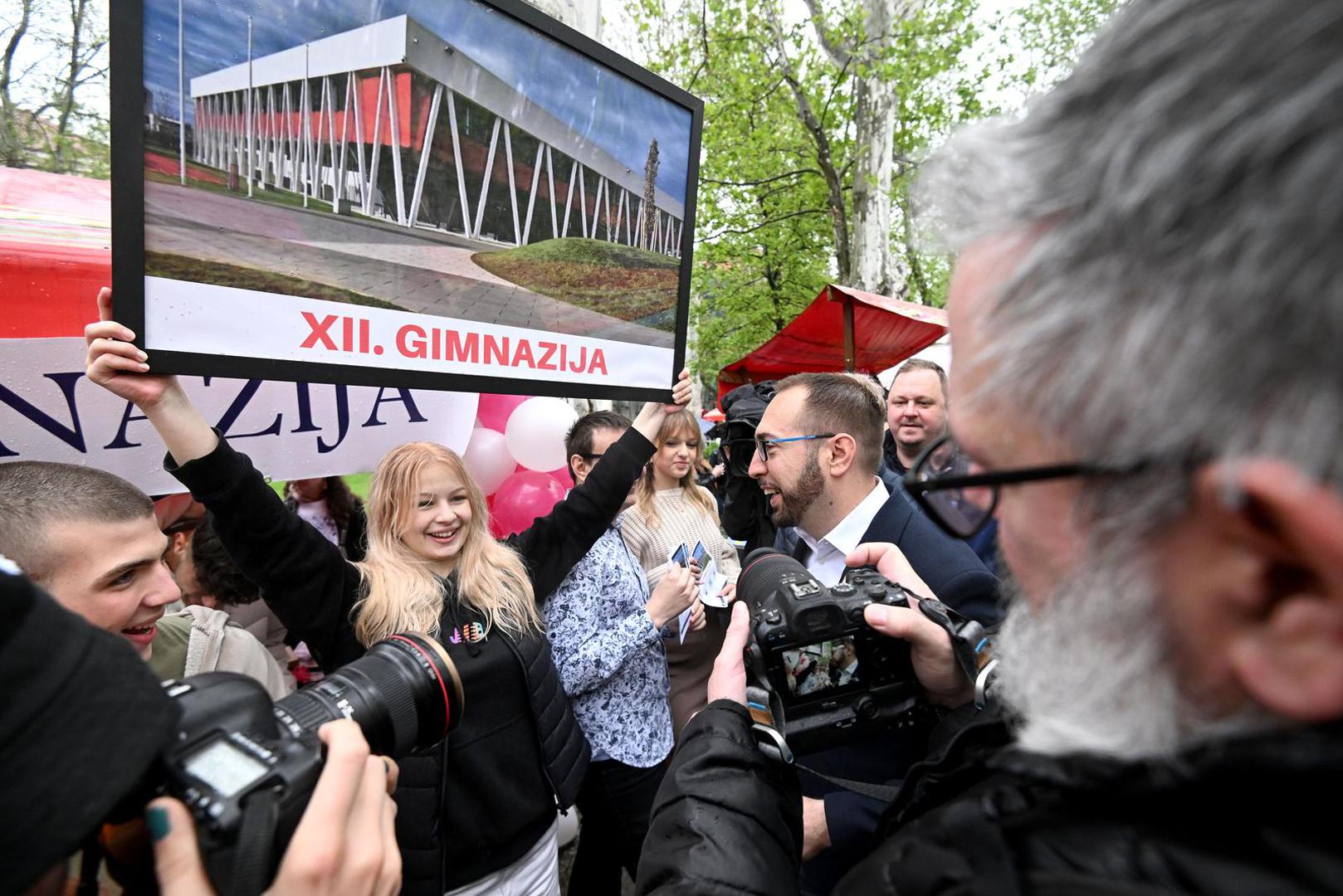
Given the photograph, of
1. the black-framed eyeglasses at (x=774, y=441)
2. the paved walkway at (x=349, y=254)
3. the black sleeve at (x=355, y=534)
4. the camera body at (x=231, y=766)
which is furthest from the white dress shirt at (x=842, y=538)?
the black sleeve at (x=355, y=534)

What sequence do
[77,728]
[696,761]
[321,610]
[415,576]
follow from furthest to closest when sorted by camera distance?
1. [415,576]
2. [321,610]
3. [696,761]
4. [77,728]

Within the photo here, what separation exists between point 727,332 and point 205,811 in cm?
1735

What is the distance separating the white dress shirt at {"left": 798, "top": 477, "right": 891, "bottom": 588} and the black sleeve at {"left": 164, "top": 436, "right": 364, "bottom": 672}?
1518 millimetres

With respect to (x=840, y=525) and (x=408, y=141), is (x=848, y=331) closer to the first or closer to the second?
(x=840, y=525)

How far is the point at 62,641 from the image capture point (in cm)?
63

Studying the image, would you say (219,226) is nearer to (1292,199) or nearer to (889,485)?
(1292,199)

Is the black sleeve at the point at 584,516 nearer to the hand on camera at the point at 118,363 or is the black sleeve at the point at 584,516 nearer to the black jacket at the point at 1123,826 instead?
the hand on camera at the point at 118,363

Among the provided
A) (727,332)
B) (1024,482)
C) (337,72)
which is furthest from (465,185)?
(727,332)

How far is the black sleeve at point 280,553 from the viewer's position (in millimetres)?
1691

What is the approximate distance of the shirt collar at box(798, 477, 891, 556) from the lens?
230 centimetres

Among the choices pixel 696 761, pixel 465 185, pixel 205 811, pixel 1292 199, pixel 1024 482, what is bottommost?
pixel 696 761

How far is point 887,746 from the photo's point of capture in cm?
166

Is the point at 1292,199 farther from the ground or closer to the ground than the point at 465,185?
closer to the ground

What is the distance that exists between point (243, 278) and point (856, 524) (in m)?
1.86
